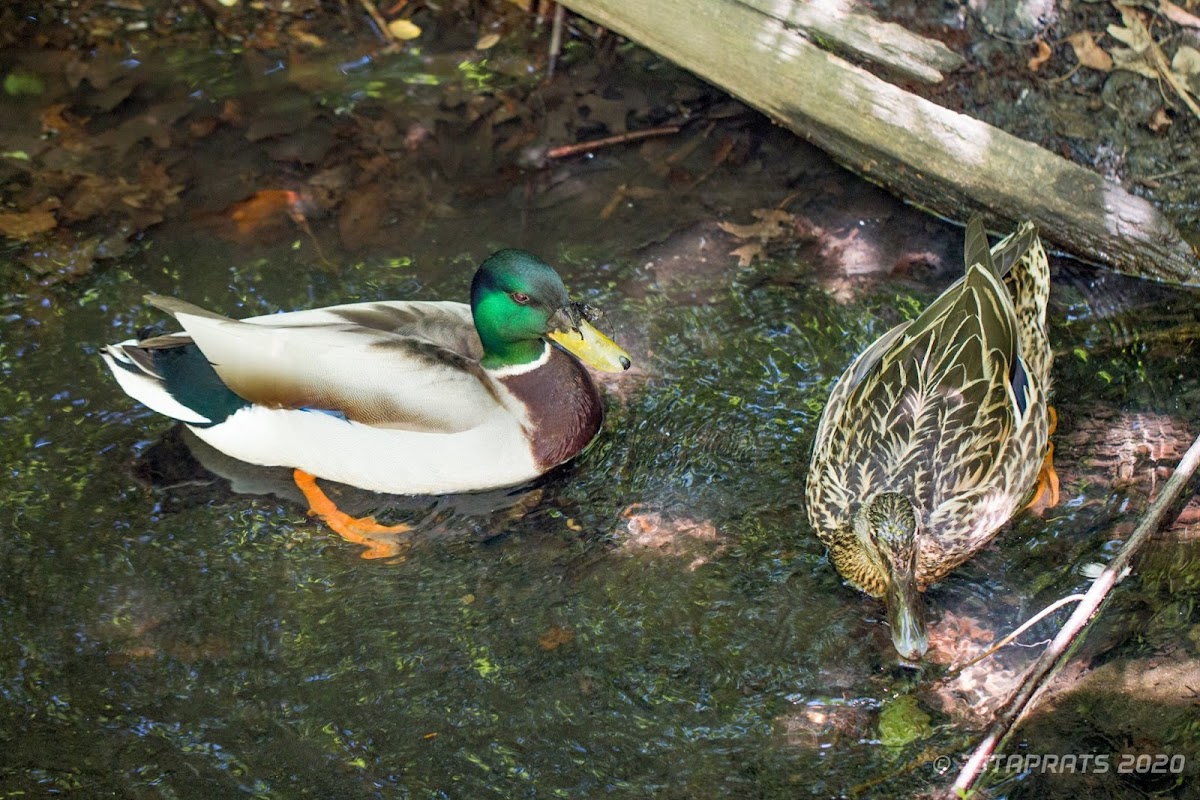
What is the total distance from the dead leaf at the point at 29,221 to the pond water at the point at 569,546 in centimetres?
30

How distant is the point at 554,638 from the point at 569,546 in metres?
0.47

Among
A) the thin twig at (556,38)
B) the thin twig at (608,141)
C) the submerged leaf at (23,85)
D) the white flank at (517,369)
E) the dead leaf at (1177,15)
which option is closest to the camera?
the white flank at (517,369)

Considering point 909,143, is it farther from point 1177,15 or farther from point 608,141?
point 608,141

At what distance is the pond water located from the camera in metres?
4.06

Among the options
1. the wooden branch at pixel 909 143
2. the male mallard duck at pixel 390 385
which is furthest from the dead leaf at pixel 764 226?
the male mallard duck at pixel 390 385

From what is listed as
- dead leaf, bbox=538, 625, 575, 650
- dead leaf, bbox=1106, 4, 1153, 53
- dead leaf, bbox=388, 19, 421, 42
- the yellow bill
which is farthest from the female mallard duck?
dead leaf, bbox=388, 19, 421, 42

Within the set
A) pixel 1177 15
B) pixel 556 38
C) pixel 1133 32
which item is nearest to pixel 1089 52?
pixel 1133 32

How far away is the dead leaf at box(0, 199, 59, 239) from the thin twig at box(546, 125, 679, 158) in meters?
2.56

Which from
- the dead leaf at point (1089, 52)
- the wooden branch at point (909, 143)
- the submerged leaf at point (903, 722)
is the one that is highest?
the dead leaf at point (1089, 52)

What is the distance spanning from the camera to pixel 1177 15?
5355mm

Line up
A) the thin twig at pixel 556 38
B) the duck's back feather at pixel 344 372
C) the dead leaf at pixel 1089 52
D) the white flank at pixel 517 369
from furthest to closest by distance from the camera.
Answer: the thin twig at pixel 556 38 → the dead leaf at pixel 1089 52 → the white flank at pixel 517 369 → the duck's back feather at pixel 344 372

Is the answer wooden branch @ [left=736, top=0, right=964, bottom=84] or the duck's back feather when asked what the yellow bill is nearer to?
the duck's back feather

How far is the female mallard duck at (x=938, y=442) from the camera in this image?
4492mm

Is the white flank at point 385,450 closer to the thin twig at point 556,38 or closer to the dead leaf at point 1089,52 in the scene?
the thin twig at point 556,38
